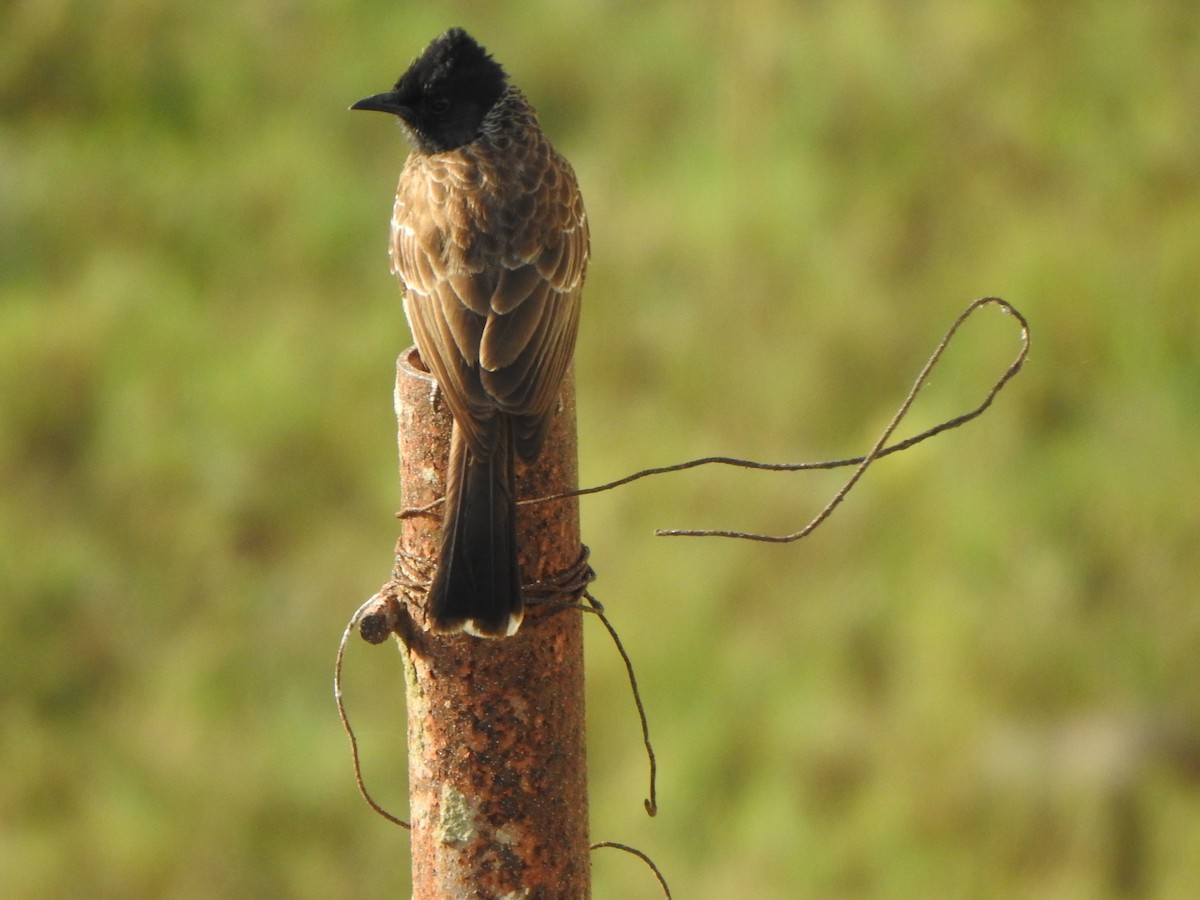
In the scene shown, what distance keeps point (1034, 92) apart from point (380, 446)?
4235 mm

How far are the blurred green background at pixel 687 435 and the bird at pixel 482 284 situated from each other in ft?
10.5

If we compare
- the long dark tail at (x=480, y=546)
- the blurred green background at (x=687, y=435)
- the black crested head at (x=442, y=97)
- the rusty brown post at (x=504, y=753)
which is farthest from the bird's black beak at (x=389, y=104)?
the blurred green background at (x=687, y=435)

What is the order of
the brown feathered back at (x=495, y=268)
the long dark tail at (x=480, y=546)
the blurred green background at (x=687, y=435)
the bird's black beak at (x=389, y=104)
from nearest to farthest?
the long dark tail at (x=480, y=546) < the brown feathered back at (x=495, y=268) < the bird's black beak at (x=389, y=104) < the blurred green background at (x=687, y=435)

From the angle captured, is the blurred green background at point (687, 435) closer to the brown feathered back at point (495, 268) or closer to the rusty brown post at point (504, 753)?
the brown feathered back at point (495, 268)

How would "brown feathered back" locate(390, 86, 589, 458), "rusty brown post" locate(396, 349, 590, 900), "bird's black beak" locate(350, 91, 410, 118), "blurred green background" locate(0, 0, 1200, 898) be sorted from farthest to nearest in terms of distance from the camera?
"blurred green background" locate(0, 0, 1200, 898), "bird's black beak" locate(350, 91, 410, 118), "brown feathered back" locate(390, 86, 589, 458), "rusty brown post" locate(396, 349, 590, 900)

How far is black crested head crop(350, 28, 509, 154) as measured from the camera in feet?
14.2

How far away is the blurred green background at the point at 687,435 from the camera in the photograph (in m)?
6.69

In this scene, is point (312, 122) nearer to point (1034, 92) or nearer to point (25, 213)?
point (25, 213)

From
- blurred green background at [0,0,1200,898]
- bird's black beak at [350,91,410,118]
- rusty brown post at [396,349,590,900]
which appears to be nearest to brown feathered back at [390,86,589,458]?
bird's black beak at [350,91,410,118]

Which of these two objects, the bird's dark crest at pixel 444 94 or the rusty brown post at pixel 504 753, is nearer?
the rusty brown post at pixel 504 753

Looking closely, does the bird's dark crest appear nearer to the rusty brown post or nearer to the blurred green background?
the rusty brown post

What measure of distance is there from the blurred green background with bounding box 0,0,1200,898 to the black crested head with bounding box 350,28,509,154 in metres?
3.16

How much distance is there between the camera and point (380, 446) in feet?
26.7

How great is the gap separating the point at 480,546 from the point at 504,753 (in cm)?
35
